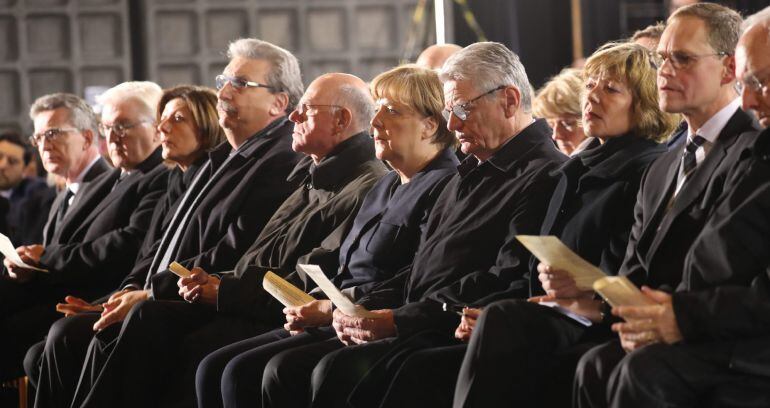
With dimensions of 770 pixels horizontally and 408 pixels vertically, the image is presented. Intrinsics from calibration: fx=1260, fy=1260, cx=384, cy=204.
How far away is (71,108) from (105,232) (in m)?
1.12

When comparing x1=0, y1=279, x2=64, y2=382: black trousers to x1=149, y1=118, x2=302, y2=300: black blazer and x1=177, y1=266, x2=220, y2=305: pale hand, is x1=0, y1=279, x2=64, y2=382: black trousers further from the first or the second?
x1=177, y1=266, x2=220, y2=305: pale hand

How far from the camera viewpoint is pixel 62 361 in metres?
5.16

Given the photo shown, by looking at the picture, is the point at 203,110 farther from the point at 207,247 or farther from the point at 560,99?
the point at 560,99

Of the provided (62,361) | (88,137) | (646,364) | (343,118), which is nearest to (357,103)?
(343,118)

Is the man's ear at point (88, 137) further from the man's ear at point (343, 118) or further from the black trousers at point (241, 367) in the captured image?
the black trousers at point (241, 367)

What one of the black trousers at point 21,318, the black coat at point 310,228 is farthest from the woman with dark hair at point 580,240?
the black trousers at point 21,318

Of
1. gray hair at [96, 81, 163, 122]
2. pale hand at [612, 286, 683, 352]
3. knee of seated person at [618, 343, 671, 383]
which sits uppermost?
gray hair at [96, 81, 163, 122]

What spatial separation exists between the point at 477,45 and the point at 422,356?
1151 millimetres

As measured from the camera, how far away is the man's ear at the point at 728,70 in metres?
3.47

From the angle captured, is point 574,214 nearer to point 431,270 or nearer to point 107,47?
point 431,270

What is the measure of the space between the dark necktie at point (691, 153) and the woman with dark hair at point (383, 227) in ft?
3.45

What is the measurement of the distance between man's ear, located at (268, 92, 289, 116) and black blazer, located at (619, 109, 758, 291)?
2423mm

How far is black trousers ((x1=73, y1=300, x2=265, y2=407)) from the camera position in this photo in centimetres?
468

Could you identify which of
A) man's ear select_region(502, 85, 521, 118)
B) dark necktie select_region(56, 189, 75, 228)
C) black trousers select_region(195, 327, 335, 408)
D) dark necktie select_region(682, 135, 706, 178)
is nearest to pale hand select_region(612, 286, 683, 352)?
dark necktie select_region(682, 135, 706, 178)
